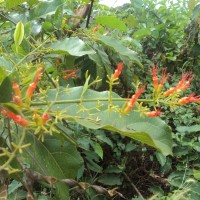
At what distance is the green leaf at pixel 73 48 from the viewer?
3.27 ft

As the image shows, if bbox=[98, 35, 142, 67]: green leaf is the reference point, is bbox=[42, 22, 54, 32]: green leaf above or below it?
above

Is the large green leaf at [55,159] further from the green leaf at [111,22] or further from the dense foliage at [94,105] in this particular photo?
the green leaf at [111,22]

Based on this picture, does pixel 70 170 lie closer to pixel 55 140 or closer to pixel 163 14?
pixel 55 140

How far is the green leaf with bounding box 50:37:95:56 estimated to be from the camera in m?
1.00

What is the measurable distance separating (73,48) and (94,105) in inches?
11.3

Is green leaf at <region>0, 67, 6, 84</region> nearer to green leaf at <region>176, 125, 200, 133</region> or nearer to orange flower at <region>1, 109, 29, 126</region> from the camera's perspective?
orange flower at <region>1, 109, 29, 126</region>

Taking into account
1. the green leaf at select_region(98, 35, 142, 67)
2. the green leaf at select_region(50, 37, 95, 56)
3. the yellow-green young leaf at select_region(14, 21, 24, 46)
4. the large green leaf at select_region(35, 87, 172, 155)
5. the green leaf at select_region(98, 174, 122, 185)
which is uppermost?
the yellow-green young leaf at select_region(14, 21, 24, 46)

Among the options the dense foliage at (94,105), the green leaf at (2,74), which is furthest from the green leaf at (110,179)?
the green leaf at (2,74)

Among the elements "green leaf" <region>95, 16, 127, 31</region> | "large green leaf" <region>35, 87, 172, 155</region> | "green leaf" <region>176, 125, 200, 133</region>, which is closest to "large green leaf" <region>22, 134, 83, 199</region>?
"large green leaf" <region>35, 87, 172, 155</region>

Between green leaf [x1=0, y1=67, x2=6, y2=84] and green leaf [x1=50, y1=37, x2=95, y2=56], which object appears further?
green leaf [x1=50, y1=37, x2=95, y2=56]

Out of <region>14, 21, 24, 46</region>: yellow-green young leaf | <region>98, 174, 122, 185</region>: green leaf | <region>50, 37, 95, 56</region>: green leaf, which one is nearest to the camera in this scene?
<region>14, 21, 24, 46</region>: yellow-green young leaf

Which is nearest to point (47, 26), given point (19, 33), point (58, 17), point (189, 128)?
point (58, 17)

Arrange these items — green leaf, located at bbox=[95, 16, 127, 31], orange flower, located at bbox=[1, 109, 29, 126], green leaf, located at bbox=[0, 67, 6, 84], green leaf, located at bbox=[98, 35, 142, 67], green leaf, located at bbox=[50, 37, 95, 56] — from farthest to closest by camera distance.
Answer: green leaf, located at bbox=[95, 16, 127, 31] → green leaf, located at bbox=[98, 35, 142, 67] → green leaf, located at bbox=[50, 37, 95, 56] → green leaf, located at bbox=[0, 67, 6, 84] → orange flower, located at bbox=[1, 109, 29, 126]

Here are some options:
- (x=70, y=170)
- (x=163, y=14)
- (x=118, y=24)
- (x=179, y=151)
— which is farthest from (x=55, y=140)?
(x=163, y=14)
